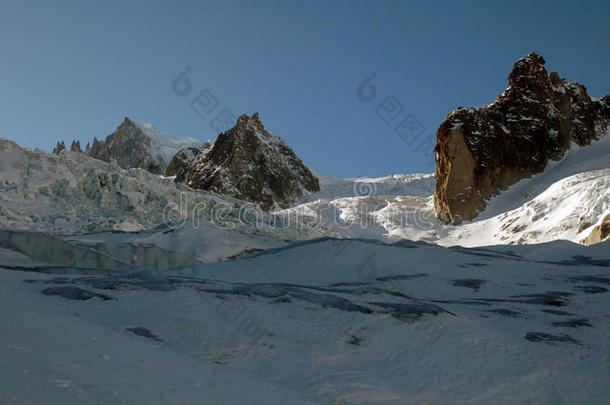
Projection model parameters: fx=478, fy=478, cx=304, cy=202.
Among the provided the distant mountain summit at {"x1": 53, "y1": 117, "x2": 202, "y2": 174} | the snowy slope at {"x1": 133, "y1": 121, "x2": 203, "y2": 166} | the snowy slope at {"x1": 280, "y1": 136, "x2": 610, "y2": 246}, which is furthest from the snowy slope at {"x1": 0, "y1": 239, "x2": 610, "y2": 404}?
the snowy slope at {"x1": 133, "y1": 121, "x2": 203, "y2": 166}

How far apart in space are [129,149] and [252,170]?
4589cm

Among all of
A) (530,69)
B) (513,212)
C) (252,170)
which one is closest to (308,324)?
(513,212)

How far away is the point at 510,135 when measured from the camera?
38625mm

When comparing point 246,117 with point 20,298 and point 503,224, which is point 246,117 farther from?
point 20,298

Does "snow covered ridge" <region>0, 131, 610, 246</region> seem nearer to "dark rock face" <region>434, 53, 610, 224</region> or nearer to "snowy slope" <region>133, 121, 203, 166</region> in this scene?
"dark rock face" <region>434, 53, 610, 224</region>

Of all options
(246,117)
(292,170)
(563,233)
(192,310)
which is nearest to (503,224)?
(563,233)

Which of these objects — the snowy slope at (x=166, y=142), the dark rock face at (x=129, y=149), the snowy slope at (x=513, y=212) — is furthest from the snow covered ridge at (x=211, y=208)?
the snowy slope at (x=166, y=142)

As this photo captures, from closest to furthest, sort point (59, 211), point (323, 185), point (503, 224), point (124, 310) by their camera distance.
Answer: point (124, 310)
point (59, 211)
point (503, 224)
point (323, 185)

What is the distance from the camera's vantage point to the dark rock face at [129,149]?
94438mm

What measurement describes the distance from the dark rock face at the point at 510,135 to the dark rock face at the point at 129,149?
69.1 metres

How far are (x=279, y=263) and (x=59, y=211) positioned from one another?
493 inches

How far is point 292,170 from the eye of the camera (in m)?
64.7

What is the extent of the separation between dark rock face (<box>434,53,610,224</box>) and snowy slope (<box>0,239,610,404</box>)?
28.7m

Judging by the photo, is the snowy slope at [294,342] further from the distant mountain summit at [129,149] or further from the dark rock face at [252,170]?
the distant mountain summit at [129,149]
